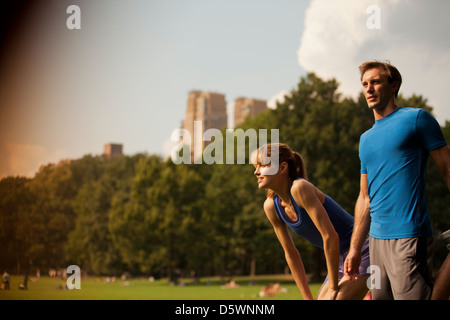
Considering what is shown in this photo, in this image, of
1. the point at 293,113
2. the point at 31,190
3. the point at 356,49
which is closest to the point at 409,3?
the point at 356,49

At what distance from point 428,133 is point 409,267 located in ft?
2.42

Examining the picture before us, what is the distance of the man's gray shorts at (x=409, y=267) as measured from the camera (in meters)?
2.68

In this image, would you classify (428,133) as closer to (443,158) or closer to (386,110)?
(443,158)

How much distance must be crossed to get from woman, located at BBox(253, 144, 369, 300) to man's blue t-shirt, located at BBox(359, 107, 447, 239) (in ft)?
2.23

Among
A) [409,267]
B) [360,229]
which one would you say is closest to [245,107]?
[360,229]

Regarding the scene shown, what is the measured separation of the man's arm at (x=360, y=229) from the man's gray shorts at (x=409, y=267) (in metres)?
0.31

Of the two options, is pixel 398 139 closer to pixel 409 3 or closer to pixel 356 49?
pixel 409 3

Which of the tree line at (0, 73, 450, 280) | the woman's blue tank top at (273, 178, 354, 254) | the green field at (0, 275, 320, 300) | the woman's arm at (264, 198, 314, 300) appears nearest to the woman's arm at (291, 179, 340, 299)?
the woman's blue tank top at (273, 178, 354, 254)

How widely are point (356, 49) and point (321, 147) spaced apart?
23.1 feet

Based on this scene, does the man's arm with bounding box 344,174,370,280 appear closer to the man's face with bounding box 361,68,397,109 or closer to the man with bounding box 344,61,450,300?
the man with bounding box 344,61,450,300

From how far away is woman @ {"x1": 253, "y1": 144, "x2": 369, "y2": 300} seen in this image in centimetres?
349

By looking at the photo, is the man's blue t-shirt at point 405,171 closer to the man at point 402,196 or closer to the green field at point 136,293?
the man at point 402,196

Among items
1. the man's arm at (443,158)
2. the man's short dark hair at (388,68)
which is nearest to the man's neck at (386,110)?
the man's short dark hair at (388,68)

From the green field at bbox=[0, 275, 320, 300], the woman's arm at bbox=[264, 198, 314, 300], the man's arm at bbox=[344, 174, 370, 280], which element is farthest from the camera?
the green field at bbox=[0, 275, 320, 300]
